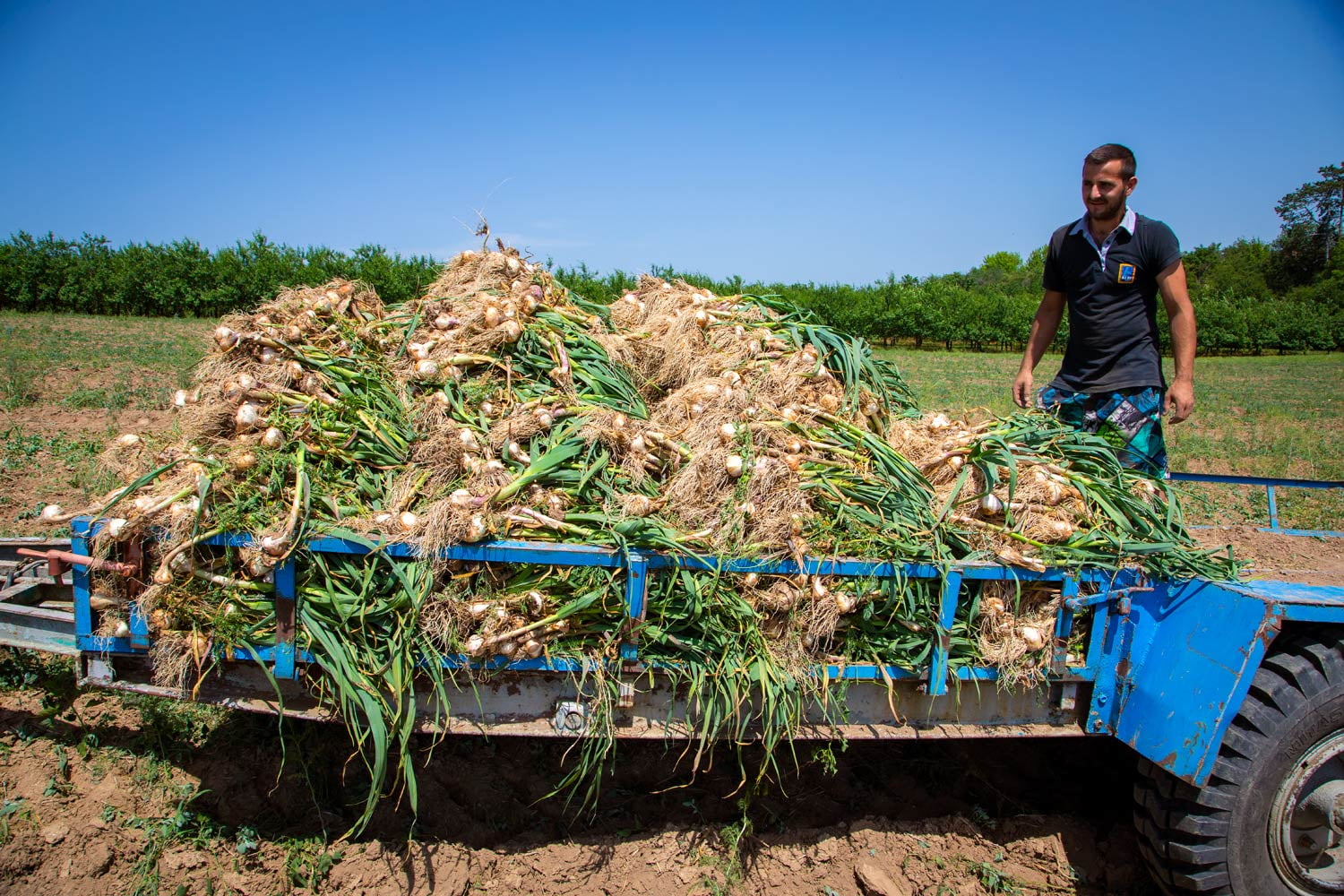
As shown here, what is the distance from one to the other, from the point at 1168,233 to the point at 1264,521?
4.32 meters

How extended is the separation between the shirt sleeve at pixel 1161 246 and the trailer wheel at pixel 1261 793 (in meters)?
1.71

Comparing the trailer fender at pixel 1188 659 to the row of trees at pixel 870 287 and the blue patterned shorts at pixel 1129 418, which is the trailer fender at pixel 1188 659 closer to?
the blue patterned shorts at pixel 1129 418

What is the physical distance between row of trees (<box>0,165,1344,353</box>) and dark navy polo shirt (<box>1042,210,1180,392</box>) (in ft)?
35.0

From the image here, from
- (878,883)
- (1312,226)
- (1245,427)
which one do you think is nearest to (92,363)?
(878,883)

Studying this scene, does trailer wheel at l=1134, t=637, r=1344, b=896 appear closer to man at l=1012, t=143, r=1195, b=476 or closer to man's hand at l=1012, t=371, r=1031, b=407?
man at l=1012, t=143, r=1195, b=476

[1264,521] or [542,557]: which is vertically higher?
[542,557]

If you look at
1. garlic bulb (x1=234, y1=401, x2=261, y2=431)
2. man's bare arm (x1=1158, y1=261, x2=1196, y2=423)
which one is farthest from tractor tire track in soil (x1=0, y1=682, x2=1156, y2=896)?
man's bare arm (x1=1158, y1=261, x2=1196, y2=423)

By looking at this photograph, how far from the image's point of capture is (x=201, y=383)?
8.88 feet

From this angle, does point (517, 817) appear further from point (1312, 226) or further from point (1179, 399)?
point (1312, 226)

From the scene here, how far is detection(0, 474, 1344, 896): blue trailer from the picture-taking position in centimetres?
212

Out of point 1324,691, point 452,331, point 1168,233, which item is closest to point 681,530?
point 452,331

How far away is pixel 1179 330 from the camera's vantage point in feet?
10.7

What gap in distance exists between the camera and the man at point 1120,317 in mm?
3227

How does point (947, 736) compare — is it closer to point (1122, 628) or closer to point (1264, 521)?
point (1122, 628)
